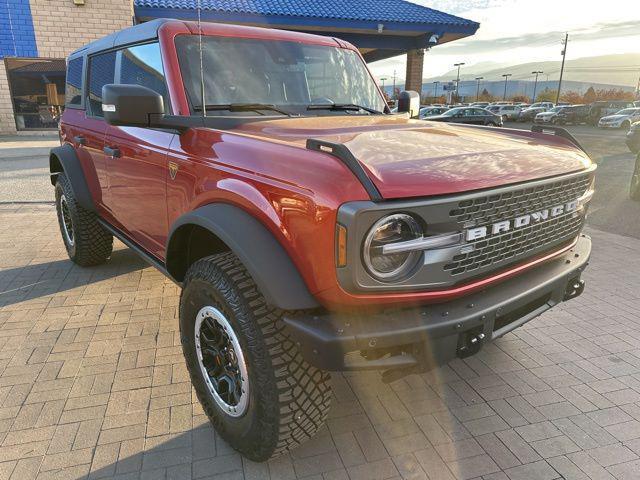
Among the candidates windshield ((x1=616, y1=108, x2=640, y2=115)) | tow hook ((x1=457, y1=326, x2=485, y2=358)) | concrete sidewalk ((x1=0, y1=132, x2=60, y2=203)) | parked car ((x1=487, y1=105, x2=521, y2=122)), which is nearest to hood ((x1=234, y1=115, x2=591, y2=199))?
tow hook ((x1=457, y1=326, x2=485, y2=358))

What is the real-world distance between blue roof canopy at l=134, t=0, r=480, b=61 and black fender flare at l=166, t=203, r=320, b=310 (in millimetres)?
12945

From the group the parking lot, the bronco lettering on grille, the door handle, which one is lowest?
the parking lot

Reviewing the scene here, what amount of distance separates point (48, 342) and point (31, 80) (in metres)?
18.3

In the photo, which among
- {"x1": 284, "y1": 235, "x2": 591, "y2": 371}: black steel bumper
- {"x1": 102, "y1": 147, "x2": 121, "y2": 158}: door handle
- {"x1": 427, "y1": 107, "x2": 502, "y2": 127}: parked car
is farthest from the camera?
{"x1": 427, "y1": 107, "x2": 502, "y2": 127}: parked car

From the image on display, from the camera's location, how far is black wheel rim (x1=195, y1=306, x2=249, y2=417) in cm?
219

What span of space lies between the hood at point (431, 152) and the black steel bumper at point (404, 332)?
0.48 metres

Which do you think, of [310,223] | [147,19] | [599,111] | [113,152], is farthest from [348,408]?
[599,111]

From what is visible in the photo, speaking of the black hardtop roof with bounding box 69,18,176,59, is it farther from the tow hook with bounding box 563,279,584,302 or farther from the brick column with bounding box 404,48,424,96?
the brick column with bounding box 404,48,424,96

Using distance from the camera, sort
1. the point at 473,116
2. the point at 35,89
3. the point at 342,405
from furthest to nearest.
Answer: the point at 473,116 → the point at 35,89 → the point at 342,405

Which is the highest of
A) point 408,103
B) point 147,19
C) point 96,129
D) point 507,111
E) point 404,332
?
point 147,19

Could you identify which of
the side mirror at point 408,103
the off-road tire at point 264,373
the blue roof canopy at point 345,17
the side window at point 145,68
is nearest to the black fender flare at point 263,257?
the off-road tire at point 264,373

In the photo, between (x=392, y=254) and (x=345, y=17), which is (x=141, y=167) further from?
(x=345, y=17)

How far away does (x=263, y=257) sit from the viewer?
192cm

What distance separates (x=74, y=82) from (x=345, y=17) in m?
12.1
